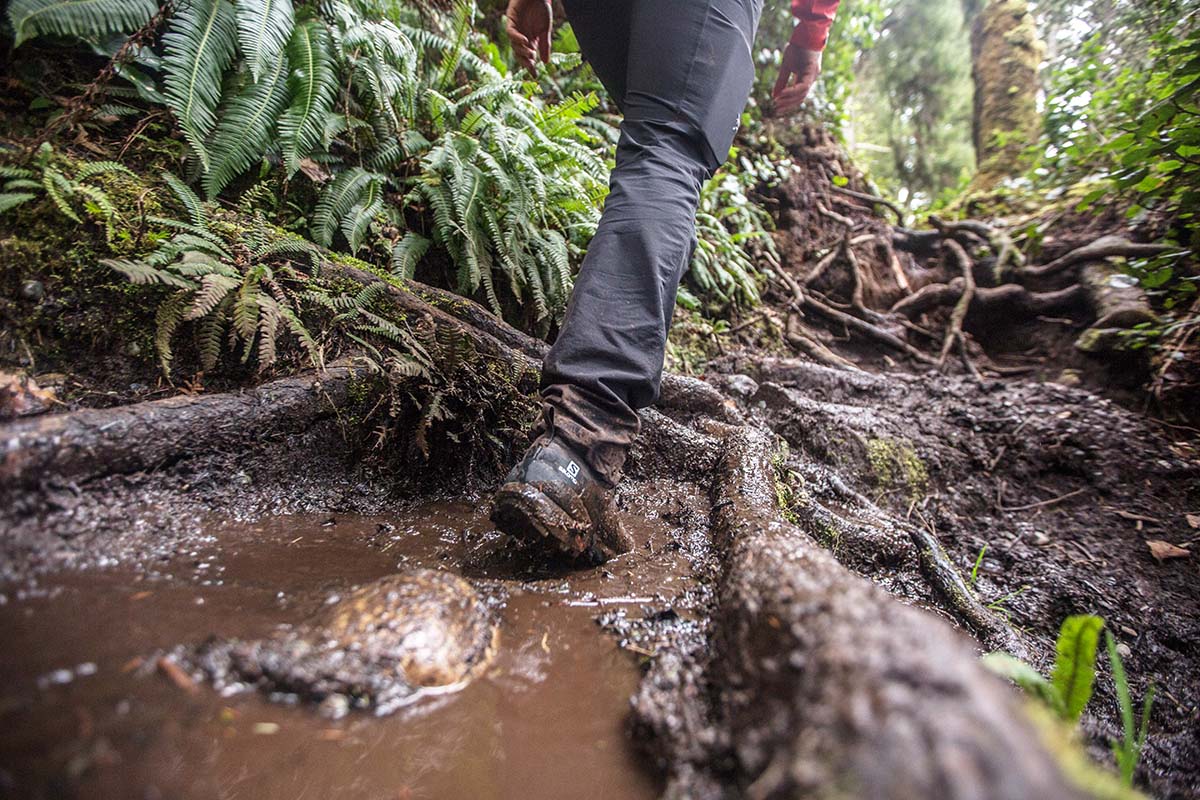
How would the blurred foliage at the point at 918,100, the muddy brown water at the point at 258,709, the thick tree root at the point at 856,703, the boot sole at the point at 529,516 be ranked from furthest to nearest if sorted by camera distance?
the blurred foliage at the point at 918,100, the boot sole at the point at 529,516, the muddy brown water at the point at 258,709, the thick tree root at the point at 856,703

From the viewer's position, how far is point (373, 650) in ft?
3.20

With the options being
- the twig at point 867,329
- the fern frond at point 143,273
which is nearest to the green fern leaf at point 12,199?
the fern frond at point 143,273

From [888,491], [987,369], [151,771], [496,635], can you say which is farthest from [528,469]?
[987,369]

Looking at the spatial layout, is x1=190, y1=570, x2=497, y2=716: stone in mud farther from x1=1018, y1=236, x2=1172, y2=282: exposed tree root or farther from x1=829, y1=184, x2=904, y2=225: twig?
x1=829, y1=184, x2=904, y2=225: twig

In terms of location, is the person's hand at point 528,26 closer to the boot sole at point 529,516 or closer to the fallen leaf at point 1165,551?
the boot sole at point 529,516

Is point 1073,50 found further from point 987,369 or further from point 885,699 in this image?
point 885,699

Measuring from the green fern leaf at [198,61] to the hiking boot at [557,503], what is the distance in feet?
5.93

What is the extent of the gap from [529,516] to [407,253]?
161 cm

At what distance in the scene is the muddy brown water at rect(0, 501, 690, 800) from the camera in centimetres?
71

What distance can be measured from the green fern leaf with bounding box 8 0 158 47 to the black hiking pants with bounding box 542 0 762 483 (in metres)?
1.85

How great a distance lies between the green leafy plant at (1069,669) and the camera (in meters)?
1.02

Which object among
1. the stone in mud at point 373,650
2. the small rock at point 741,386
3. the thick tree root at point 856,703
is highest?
the small rock at point 741,386

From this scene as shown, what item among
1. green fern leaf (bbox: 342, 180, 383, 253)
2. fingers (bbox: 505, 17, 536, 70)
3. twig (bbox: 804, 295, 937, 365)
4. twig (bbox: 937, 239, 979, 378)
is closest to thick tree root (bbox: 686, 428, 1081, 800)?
green fern leaf (bbox: 342, 180, 383, 253)

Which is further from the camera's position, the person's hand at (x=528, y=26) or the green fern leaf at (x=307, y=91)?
the person's hand at (x=528, y=26)
